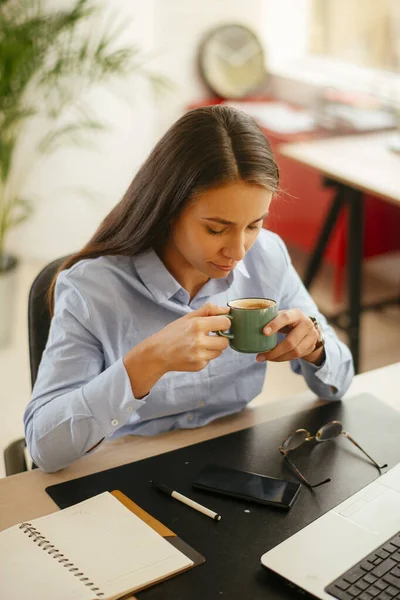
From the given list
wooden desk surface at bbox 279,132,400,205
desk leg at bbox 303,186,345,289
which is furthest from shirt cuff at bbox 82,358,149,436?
desk leg at bbox 303,186,345,289

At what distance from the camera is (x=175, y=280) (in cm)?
151

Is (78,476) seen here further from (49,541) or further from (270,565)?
(270,565)

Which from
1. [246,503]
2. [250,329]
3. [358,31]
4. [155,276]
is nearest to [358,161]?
[358,31]

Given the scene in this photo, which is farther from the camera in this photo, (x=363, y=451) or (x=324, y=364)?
(x=324, y=364)

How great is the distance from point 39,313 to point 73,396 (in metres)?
0.31

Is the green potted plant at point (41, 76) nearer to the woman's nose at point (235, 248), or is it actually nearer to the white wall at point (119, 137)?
the white wall at point (119, 137)

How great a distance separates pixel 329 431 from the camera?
58.1 inches

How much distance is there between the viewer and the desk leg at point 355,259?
320cm

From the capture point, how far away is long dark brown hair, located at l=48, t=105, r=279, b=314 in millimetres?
1399

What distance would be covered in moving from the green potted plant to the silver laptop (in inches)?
90.8

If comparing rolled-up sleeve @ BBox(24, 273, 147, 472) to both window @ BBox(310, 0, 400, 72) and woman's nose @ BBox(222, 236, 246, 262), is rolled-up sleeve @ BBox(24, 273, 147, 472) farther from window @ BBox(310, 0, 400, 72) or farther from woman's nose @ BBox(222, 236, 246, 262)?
window @ BBox(310, 0, 400, 72)

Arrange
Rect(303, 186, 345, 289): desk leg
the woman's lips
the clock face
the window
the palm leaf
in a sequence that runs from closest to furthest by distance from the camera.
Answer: the woman's lips
the palm leaf
Rect(303, 186, 345, 289): desk leg
the window
the clock face

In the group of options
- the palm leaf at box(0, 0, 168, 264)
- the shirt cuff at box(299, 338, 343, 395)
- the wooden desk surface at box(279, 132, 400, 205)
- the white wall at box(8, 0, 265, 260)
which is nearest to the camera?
the shirt cuff at box(299, 338, 343, 395)

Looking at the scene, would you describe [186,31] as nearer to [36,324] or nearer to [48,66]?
[48,66]
